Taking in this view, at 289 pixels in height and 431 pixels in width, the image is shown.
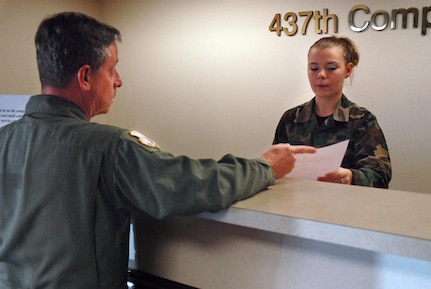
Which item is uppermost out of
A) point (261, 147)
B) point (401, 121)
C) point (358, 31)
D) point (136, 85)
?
point (358, 31)

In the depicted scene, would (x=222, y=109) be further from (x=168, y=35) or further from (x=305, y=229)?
(x=305, y=229)

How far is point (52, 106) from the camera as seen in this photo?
90cm

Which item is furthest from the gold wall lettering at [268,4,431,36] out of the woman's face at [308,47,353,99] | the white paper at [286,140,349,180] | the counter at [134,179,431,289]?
the counter at [134,179,431,289]

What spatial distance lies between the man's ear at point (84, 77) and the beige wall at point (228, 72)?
253 centimetres

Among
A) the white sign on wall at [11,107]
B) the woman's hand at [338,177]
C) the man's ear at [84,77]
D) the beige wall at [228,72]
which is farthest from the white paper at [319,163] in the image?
the beige wall at [228,72]

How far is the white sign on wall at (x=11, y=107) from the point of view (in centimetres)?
160

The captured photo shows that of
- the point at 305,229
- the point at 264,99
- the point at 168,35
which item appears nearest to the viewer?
the point at 305,229

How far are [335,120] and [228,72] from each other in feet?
5.52

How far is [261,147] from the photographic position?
3.50m

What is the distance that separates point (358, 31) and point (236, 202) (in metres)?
2.55

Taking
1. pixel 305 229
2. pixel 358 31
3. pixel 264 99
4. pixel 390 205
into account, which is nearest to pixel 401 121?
pixel 358 31

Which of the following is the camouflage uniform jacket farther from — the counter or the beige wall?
the beige wall

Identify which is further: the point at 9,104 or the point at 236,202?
the point at 9,104

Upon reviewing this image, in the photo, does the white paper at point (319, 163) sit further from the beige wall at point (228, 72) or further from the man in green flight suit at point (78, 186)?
the beige wall at point (228, 72)
